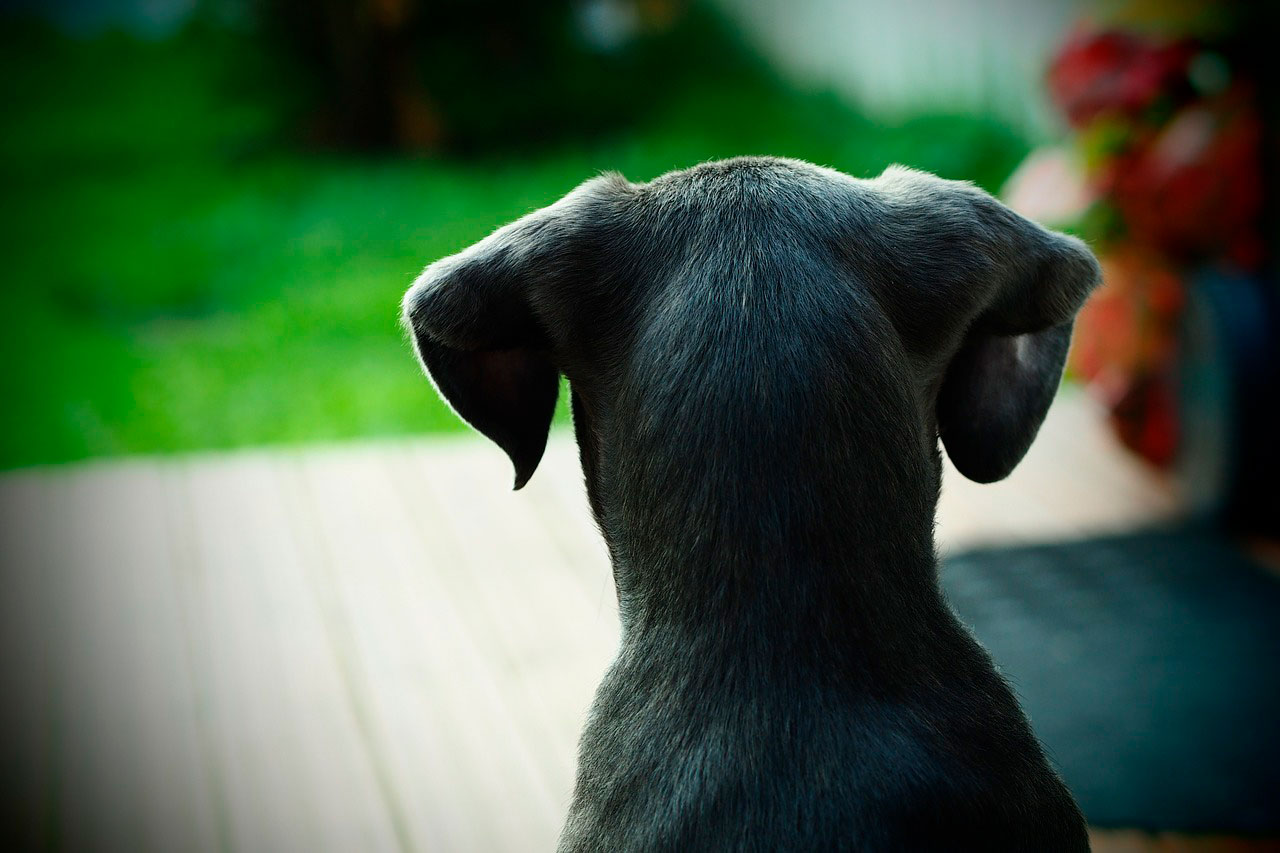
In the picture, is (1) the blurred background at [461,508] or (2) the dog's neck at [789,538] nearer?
→ (2) the dog's neck at [789,538]

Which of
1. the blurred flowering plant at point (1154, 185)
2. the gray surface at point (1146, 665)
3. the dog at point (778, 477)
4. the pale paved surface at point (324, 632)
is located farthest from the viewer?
the blurred flowering plant at point (1154, 185)

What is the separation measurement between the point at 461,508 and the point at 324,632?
763mm

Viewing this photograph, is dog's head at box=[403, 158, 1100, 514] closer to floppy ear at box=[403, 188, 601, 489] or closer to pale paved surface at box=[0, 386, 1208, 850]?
floppy ear at box=[403, 188, 601, 489]

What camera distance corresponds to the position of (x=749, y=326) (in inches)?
52.2

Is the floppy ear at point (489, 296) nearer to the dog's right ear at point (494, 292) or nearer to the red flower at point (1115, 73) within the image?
the dog's right ear at point (494, 292)

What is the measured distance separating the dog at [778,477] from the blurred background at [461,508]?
0.48 meters

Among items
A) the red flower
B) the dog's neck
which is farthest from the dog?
the red flower

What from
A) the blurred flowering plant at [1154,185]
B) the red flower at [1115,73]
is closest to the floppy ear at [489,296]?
the blurred flowering plant at [1154,185]

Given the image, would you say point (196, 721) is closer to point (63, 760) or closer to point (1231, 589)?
point (63, 760)

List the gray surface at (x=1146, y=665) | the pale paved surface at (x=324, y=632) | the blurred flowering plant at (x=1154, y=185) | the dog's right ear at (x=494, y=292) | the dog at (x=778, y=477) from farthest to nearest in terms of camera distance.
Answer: the blurred flowering plant at (x=1154, y=185)
the pale paved surface at (x=324, y=632)
the gray surface at (x=1146, y=665)
the dog's right ear at (x=494, y=292)
the dog at (x=778, y=477)

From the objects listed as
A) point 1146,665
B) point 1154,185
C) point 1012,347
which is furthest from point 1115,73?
point 1012,347

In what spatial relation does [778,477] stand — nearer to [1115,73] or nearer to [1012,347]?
[1012,347]

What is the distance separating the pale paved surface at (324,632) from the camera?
9.15 feet

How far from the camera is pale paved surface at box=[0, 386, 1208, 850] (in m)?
2.79
